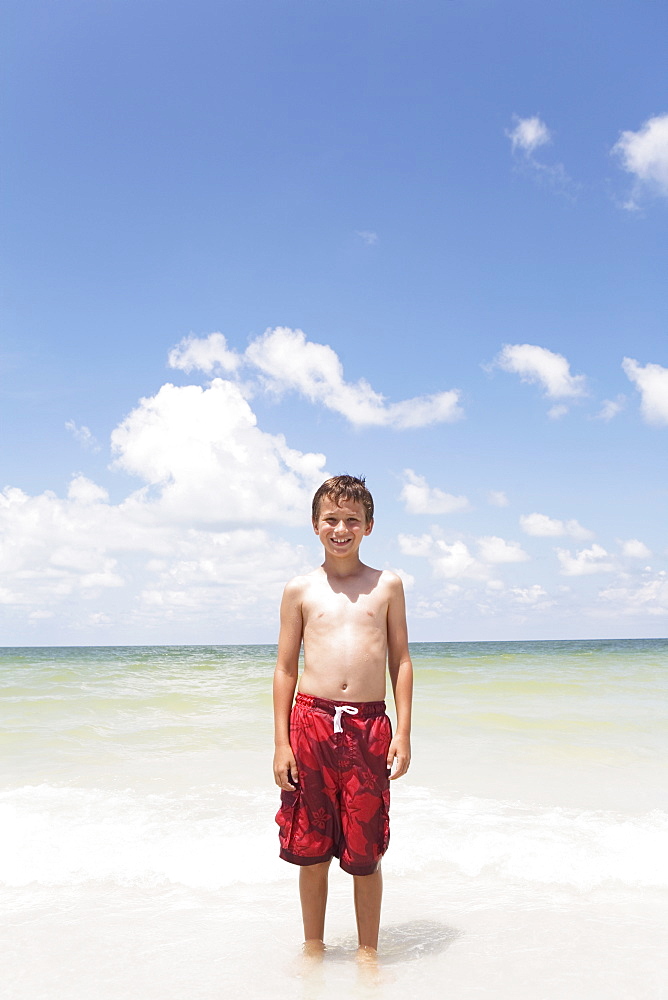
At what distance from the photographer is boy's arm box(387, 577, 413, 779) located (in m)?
2.79

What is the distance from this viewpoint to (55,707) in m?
9.40

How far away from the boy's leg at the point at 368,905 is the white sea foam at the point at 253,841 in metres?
1.07

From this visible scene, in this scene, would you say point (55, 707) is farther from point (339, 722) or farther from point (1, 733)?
point (339, 722)

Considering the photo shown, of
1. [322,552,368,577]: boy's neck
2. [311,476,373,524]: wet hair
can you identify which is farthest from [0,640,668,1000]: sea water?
[311,476,373,524]: wet hair

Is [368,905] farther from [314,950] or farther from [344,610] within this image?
[344,610]

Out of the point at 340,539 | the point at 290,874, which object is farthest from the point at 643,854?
the point at 340,539

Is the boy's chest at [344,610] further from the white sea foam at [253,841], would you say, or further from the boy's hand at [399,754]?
the white sea foam at [253,841]

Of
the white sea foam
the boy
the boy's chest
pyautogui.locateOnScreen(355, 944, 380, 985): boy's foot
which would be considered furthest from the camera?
the white sea foam

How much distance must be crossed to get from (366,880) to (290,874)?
4.05 ft

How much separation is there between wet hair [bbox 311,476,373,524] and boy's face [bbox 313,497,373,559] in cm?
Answer: 2

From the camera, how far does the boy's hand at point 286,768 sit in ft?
9.13

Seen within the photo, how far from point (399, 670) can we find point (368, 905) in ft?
2.82

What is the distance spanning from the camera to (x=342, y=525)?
291 cm

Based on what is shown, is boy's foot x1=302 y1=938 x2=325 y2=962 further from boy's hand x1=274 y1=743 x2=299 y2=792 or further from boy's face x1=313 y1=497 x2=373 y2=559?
boy's face x1=313 y1=497 x2=373 y2=559
